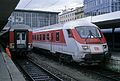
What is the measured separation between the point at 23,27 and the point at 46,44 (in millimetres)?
2583

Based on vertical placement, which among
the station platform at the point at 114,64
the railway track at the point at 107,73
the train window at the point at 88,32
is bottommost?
the railway track at the point at 107,73

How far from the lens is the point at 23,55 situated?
26.6 metres

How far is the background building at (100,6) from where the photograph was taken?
2381 inches

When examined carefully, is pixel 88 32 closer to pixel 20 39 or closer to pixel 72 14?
pixel 20 39

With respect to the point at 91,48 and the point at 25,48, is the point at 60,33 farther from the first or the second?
the point at 25,48

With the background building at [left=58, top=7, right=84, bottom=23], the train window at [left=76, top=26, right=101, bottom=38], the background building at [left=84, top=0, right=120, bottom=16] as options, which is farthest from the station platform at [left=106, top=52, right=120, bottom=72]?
the background building at [left=58, top=7, right=84, bottom=23]

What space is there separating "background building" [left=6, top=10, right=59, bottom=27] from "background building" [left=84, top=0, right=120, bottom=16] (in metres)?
27.8

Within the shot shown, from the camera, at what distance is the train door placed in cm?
2492

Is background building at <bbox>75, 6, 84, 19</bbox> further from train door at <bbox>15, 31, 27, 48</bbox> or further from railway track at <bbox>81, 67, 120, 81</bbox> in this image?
railway track at <bbox>81, 67, 120, 81</bbox>

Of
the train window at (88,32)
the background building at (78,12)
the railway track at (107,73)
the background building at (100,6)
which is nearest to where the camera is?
the railway track at (107,73)

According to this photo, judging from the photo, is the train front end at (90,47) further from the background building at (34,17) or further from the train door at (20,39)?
the background building at (34,17)

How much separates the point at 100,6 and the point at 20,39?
42.6 meters

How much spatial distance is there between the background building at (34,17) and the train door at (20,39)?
64589 mm

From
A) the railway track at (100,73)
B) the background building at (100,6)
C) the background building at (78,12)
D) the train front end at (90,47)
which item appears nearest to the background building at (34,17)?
the background building at (78,12)
